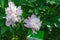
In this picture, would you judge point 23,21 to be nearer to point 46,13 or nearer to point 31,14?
→ point 31,14

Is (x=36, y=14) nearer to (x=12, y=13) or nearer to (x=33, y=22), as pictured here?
(x=33, y=22)

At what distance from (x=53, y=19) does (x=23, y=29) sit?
1.02 feet

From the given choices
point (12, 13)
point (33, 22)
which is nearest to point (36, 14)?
point (33, 22)

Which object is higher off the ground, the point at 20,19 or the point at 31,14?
the point at 31,14

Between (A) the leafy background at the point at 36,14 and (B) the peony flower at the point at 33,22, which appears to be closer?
(B) the peony flower at the point at 33,22

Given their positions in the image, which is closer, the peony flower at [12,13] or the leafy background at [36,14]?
the peony flower at [12,13]

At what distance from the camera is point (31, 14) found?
1950 millimetres

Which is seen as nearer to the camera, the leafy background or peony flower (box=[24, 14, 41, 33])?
peony flower (box=[24, 14, 41, 33])

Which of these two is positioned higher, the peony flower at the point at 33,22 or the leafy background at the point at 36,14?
the leafy background at the point at 36,14

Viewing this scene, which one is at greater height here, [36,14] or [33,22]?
[36,14]

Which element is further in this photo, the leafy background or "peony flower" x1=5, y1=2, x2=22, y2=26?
the leafy background

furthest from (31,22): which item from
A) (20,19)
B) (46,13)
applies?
(46,13)

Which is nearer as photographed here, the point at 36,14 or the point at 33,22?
the point at 33,22

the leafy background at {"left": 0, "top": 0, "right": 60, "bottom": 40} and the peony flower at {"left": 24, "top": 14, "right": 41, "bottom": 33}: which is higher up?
the leafy background at {"left": 0, "top": 0, "right": 60, "bottom": 40}
